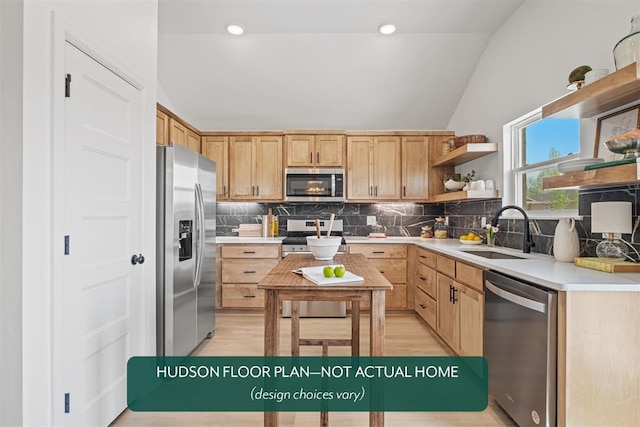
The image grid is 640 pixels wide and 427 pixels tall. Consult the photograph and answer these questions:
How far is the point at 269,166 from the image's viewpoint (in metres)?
4.42

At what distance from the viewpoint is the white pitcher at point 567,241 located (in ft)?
7.00

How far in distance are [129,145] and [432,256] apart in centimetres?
286

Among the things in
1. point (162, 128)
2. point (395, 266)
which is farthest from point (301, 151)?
point (395, 266)

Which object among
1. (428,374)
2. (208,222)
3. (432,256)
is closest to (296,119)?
(208,222)

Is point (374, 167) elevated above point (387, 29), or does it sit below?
below

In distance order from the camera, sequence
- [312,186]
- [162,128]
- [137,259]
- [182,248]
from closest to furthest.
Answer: [137,259], [182,248], [162,128], [312,186]

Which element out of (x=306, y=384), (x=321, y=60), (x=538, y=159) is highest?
(x=321, y=60)

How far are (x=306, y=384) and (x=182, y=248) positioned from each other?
145 centimetres

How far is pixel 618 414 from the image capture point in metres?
1.48

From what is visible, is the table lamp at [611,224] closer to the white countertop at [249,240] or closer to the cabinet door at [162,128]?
the white countertop at [249,240]

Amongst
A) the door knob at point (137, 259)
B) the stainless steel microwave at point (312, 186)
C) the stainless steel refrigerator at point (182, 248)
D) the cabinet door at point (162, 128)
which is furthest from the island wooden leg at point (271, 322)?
the stainless steel microwave at point (312, 186)

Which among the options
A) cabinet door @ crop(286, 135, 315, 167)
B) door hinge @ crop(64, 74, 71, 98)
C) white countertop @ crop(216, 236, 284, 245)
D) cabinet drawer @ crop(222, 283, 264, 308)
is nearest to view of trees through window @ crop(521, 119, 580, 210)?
cabinet door @ crop(286, 135, 315, 167)

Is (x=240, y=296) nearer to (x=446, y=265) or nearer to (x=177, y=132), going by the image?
(x=177, y=132)

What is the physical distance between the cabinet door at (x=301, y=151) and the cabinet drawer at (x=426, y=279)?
1971 millimetres
